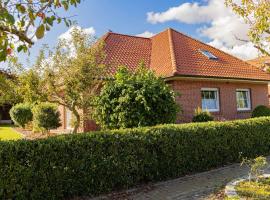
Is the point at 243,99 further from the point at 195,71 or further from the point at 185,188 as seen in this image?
the point at 185,188

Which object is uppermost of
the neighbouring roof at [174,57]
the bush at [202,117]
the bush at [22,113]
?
the neighbouring roof at [174,57]

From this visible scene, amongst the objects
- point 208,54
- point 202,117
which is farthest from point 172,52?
point 202,117

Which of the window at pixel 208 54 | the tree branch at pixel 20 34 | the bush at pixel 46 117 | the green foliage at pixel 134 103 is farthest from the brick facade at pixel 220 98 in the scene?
the tree branch at pixel 20 34

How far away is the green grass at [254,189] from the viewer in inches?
255

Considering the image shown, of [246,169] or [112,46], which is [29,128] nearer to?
[112,46]

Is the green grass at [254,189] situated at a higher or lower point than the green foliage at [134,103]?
lower

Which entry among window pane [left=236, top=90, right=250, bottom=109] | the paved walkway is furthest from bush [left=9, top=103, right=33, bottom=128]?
the paved walkway

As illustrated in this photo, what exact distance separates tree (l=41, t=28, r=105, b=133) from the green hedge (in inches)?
184

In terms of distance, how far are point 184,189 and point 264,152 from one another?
528 cm

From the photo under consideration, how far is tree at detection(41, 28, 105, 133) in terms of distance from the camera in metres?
12.1

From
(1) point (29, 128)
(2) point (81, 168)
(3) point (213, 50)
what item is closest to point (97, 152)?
(2) point (81, 168)

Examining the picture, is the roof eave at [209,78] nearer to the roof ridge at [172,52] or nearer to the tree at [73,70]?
the roof ridge at [172,52]

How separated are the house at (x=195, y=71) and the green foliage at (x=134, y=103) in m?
4.92

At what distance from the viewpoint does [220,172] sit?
31.0 ft
